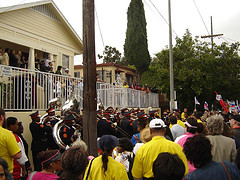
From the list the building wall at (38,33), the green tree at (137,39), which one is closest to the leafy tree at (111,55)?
the green tree at (137,39)

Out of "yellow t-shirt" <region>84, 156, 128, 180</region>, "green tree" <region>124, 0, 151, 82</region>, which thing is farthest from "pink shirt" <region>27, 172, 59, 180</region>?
"green tree" <region>124, 0, 151, 82</region>

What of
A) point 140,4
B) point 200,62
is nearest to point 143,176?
point 200,62

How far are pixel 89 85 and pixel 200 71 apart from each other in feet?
61.4

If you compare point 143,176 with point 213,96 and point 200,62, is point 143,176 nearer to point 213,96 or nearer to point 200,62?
point 200,62

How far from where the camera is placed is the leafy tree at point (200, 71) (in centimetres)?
2248

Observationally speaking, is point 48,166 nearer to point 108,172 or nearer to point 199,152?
point 108,172

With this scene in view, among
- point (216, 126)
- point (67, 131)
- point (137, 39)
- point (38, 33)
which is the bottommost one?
point (67, 131)

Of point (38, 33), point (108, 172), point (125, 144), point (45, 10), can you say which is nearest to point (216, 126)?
point (125, 144)

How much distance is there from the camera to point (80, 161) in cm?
275

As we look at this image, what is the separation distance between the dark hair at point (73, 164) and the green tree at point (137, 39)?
31050mm

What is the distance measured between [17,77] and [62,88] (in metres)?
2.18

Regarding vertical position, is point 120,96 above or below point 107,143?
above

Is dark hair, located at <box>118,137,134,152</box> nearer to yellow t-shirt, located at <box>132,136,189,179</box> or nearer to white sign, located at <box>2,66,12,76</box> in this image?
yellow t-shirt, located at <box>132,136,189,179</box>

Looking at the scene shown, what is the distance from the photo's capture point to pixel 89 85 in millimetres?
5242
